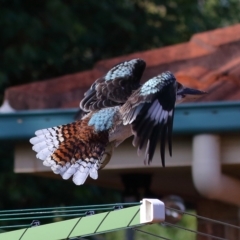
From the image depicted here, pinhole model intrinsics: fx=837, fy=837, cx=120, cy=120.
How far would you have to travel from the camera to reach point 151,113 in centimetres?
378

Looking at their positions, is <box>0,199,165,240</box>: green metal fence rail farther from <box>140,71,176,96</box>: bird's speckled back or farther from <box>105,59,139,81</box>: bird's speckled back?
<box>105,59,139,81</box>: bird's speckled back

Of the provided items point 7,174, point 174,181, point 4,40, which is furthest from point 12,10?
point 174,181

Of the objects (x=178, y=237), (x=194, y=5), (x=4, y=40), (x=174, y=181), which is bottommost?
(x=178, y=237)

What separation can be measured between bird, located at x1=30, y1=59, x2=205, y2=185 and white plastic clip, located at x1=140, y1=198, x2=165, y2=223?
122cm

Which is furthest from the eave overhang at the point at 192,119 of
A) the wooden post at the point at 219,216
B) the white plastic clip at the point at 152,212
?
the white plastic clip at the point at 152,212

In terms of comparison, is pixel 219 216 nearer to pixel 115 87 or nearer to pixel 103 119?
pixel 115 87

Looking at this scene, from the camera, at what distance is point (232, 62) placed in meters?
5.70

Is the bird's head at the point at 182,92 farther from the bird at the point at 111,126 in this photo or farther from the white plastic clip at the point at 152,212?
the white plastic clip at the point at 152,212

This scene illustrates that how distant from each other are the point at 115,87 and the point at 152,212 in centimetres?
210

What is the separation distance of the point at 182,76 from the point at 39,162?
1.09 meters

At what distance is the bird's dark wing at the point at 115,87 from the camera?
429 centimetres

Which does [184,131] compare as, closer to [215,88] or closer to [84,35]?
[215,88]

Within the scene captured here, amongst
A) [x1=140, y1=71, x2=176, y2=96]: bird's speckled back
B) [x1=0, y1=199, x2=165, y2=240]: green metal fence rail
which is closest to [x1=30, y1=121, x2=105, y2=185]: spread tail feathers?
[x1=140, y1=71, x2=176, y2=96]: bird's speckled back

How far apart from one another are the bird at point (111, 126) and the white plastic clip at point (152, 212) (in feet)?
4.01
